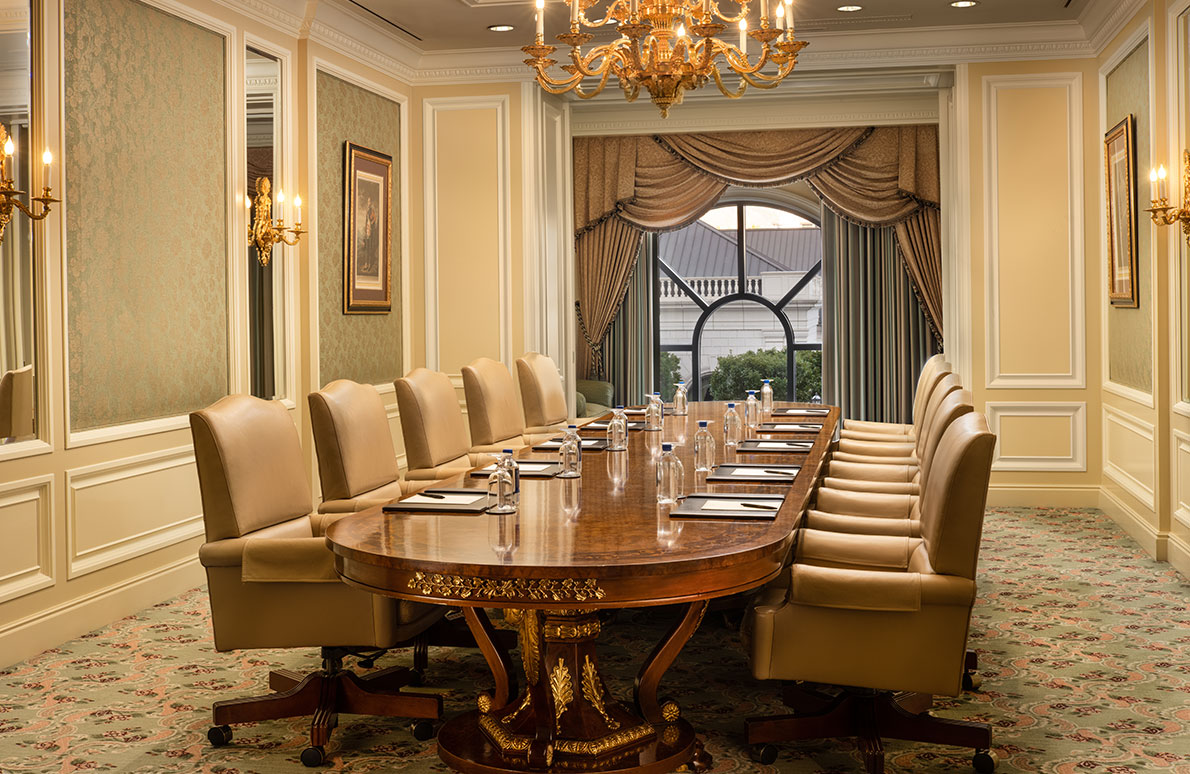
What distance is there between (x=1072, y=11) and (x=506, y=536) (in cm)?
592

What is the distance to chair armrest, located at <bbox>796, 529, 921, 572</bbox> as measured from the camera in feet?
10.5

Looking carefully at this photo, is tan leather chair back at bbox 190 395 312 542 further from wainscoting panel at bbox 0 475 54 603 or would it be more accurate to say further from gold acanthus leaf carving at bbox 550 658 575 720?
wainscoting panel at bbox 0 475 54 603

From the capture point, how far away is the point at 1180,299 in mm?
5590

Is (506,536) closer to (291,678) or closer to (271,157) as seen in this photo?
(291,678)

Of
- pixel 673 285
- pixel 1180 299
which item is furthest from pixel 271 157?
pixel 673 285

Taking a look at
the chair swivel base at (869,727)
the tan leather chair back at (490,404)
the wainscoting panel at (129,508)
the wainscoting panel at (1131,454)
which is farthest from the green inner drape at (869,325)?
the chair swivel base at (869,727)

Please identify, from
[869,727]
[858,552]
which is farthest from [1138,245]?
[869,727]

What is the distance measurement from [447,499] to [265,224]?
3215 mm

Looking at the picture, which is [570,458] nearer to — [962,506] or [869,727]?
[869,727]

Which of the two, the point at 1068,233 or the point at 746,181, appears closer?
the point at 1068,233

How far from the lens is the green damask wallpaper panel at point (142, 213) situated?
15.2ft

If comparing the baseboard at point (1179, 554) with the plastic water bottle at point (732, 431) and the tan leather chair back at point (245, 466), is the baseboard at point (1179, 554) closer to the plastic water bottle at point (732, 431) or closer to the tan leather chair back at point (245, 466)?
the plastic water bottle at point (732, 431)

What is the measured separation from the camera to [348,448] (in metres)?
3.96

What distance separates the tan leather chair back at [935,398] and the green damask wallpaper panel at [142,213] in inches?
135
